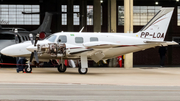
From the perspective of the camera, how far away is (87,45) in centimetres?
1994

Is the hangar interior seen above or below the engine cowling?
above

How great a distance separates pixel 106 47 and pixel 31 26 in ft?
74.7

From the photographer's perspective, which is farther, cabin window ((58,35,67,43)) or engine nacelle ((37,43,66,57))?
cabin window ((58,35,67,43))

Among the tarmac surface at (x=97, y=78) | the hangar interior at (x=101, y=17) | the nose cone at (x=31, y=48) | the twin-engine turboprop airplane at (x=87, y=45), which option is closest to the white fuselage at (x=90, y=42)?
the twin-engine turboprop airplane at (x=87, y=45)

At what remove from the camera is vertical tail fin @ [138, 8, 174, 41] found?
2277 cm

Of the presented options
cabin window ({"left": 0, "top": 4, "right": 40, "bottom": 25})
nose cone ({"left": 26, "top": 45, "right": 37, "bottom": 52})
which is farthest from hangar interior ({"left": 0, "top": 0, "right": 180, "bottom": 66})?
nose cone ({"left": 26, "top": 45, "right": 37, "bottom": 52})

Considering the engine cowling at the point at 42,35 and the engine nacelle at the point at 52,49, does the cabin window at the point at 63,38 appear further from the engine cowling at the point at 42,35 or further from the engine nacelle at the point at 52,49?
the engine cowling at the point at 42,35

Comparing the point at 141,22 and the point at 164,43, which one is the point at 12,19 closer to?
the point at 141,22

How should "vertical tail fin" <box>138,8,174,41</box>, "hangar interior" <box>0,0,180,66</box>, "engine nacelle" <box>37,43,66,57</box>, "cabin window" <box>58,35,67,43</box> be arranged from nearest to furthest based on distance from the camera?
"engine nacelle" <box>37,43,66,57</box> < "cabin window" <box>58,35,67,43</box> < "vertical tail fin" <box>138,8,174,41</box> < "hangar interior" <box>0,0,180,66</box>

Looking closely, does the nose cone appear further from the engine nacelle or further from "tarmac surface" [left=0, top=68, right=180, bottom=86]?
"tarmac surface" [left=0, top=68, right=180, bottom=86]

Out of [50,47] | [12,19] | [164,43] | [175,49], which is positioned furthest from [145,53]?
[50,47]

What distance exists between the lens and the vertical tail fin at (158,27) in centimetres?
2277

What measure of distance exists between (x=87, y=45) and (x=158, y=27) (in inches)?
230

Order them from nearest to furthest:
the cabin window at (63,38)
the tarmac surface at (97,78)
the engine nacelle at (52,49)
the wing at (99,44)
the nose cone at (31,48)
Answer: the tarmac surface at (97,78)
the wing at (99,44)
the nose cone at (31,48)
the engine nacelle at (52,49)
the cabin window at (63,38)
